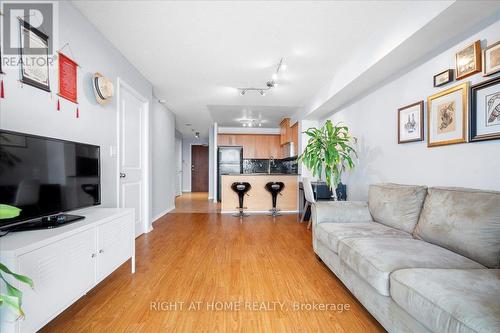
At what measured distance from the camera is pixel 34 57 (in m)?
1.68

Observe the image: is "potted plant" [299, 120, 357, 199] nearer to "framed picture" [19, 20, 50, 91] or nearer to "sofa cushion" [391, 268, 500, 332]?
"sofa cushion" [391, 268, 500, 332]

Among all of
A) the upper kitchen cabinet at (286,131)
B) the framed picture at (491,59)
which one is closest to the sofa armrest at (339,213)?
the framed picture at (491,59)

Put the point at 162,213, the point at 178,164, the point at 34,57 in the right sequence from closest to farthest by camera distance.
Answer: the point at 34,57
the point at 162,213
the point at 178,164

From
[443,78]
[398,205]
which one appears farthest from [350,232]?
[443,78]

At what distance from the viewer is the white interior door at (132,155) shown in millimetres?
2963

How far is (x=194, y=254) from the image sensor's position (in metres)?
2.77

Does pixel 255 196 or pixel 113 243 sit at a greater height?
pixel 113 243

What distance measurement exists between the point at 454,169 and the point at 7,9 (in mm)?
3748

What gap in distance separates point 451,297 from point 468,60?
6.53ft

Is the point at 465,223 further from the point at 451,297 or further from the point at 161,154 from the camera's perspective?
the point at 161,154

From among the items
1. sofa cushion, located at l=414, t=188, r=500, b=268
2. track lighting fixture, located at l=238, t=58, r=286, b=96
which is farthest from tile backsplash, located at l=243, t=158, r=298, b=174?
sofa cushion, located at l=414, t=188, r=500, b=268

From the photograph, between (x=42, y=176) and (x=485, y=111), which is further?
(x=485, y=111)

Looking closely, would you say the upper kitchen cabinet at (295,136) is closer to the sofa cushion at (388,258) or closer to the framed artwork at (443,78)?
the framed artwork at (443,78)

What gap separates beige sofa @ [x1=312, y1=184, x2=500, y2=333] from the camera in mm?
1006
